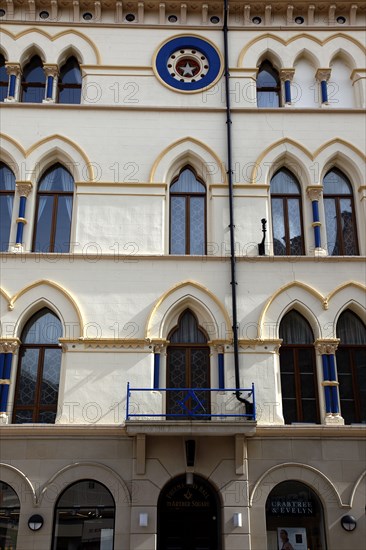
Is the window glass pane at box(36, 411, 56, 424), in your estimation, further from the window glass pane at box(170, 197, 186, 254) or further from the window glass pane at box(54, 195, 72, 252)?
the window glass pane at box(170, 197, 186, 254)

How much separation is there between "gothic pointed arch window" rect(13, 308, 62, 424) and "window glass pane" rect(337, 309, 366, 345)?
6636 mm

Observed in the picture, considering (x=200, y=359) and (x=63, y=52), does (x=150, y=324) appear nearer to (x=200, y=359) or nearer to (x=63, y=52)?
(x=200, y=359)

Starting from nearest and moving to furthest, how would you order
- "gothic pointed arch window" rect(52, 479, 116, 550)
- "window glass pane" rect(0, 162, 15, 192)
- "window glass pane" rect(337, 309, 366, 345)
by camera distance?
1. "gothic pointed arch window" rect(52, 479, 116, 550)
2. "window glass pane" rect(337, 309, 366, 345)
3. "window glass pane" rect(0, 162, 15, 192)

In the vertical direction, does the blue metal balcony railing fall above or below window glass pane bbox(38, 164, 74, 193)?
below

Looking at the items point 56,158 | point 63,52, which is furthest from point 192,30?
point 56,158

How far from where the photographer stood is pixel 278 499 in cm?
1343

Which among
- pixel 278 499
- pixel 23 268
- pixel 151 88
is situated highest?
pixel 151 88

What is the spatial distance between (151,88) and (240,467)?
392 inches

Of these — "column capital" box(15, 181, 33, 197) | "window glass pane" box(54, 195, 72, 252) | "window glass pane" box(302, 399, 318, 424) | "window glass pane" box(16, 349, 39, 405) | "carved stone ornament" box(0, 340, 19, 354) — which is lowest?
"window glass pane" box(302, 399, 318, 424)

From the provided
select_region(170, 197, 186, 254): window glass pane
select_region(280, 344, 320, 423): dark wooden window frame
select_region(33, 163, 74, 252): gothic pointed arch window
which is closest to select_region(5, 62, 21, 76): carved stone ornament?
select_region(33, 163, 74, 252): gothic pointed arch window

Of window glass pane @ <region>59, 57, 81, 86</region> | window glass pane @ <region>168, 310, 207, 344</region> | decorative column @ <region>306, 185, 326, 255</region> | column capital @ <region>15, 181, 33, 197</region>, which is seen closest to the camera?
window glass pane @ <region>168, 310, 207, 344</region>

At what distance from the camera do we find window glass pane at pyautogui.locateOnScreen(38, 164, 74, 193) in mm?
16016

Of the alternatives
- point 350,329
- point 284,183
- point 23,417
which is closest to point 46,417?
point 23,417

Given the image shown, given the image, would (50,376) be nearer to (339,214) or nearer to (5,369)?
(5,369)
